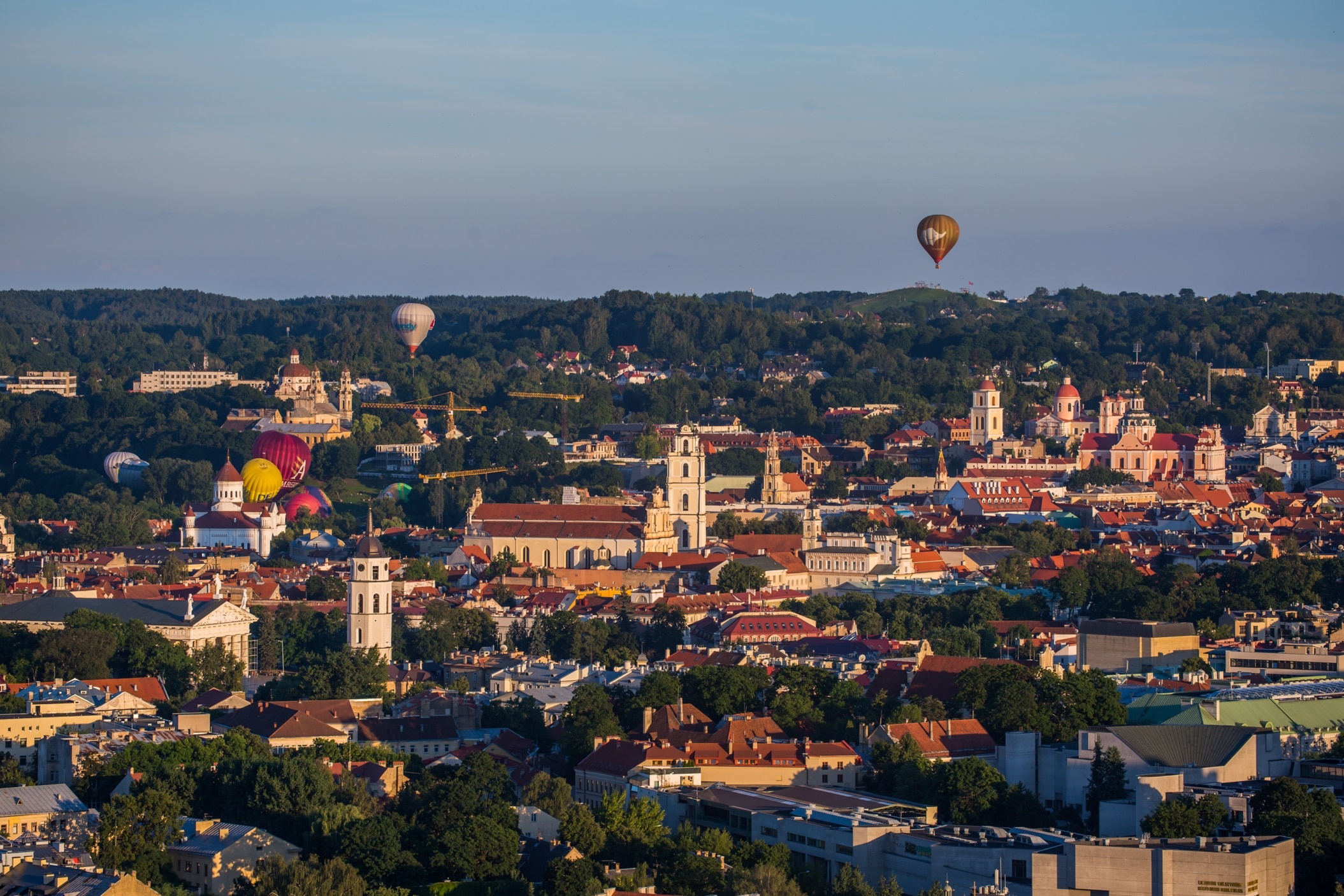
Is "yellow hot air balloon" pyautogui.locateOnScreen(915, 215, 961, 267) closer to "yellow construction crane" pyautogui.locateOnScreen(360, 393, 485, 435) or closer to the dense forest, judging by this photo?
the dense forest

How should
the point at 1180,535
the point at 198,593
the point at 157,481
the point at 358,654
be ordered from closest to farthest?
1. the point at 358,654
2. the point at 198,593
3. the point at 1180,535
4. the point at 157,481

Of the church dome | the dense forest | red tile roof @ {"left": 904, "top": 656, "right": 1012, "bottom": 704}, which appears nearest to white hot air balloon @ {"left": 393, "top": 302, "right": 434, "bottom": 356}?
the dense forest

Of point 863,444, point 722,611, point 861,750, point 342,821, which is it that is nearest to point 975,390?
point 863,444

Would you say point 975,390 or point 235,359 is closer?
point 975,390

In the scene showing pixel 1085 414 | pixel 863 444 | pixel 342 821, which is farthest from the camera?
pixel 1085 414

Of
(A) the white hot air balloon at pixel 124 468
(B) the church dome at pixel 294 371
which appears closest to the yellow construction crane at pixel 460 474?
(A) the white hot air balloon at pixel 124 468

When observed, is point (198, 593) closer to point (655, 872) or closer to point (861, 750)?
point (861, 750)
